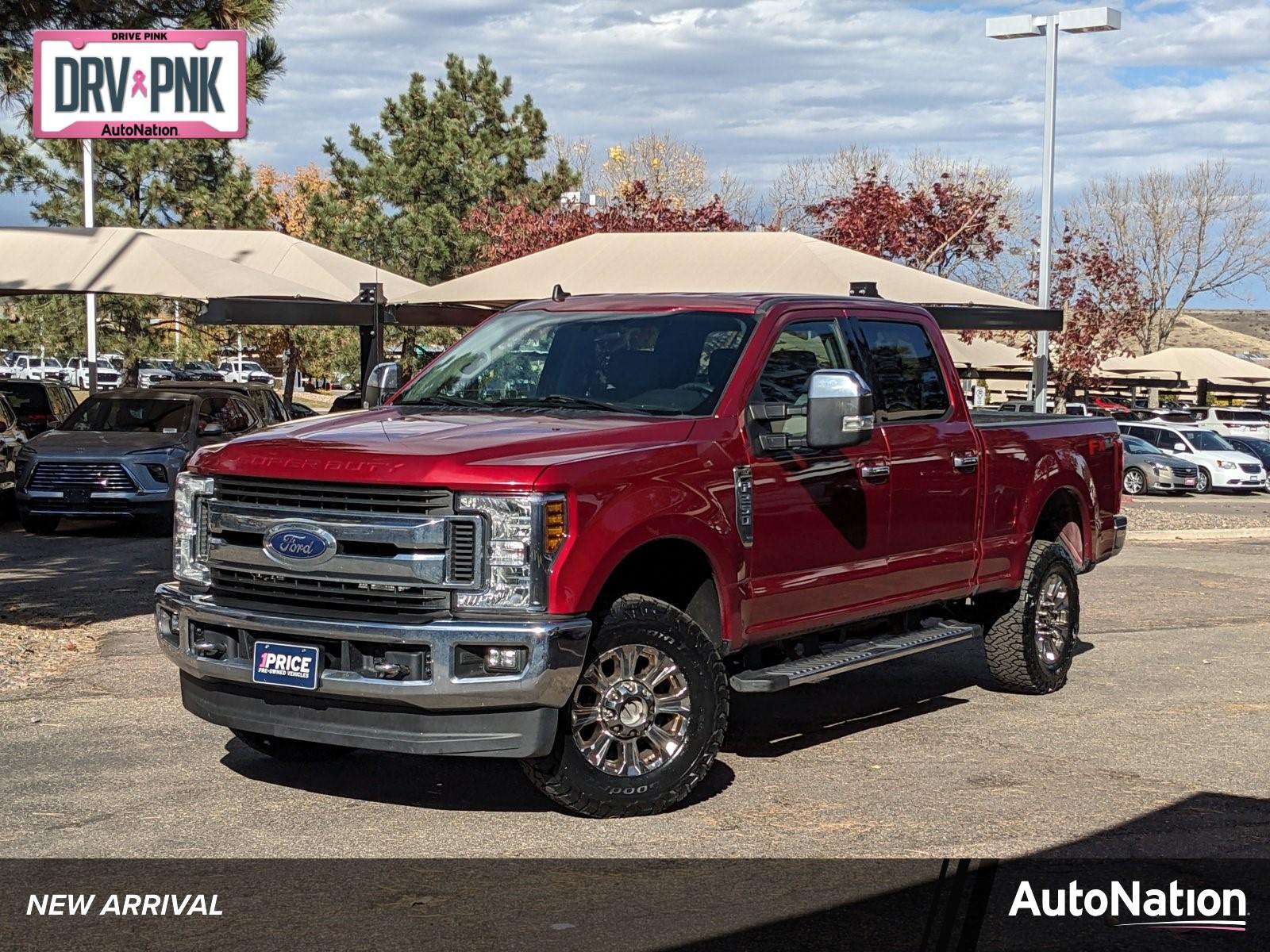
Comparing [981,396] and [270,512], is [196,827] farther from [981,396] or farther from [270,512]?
[981,396]

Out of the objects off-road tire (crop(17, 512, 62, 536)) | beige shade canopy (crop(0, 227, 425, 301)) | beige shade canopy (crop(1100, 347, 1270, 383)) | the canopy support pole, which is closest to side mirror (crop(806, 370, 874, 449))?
beige shade canopy (crop(0, 227, 425, 301))

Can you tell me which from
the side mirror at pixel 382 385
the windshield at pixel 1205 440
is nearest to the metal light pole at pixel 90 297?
the side mirror at pixel 382 385

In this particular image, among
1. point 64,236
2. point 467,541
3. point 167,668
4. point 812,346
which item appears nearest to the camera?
point 467,541

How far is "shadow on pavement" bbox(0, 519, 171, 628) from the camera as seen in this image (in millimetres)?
12414

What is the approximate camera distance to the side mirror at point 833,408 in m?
7.37

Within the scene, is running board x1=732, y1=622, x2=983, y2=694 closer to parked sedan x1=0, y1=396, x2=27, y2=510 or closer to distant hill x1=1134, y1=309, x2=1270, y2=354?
parked sedan x1=0, y1=396, x2=27, y2=510

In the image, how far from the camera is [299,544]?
21.1 ft

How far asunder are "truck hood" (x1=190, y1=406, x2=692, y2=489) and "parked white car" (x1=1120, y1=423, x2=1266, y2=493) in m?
29.5

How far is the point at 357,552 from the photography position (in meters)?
6.37

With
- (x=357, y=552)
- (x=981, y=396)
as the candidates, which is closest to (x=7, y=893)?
(x=357, y=552)

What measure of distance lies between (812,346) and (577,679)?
100 inches

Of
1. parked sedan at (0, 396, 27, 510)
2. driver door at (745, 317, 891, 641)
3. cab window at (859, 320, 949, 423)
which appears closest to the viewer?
driver door at (745, 317, 891, 641)

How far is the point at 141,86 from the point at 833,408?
1611cm

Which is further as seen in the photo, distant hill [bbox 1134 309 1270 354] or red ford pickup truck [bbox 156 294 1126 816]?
distant hill [bbox 1134 309 1270 354]
